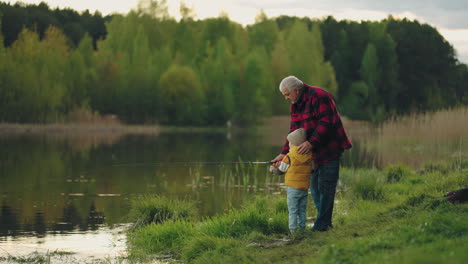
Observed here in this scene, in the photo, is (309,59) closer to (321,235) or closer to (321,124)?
(321,124)

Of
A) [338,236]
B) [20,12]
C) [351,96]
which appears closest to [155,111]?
[20,12]

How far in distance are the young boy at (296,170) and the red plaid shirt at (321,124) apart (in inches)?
5.0

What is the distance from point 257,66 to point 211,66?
16.1 feet

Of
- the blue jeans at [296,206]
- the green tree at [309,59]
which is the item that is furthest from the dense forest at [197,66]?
the blue jeans at [296,206]

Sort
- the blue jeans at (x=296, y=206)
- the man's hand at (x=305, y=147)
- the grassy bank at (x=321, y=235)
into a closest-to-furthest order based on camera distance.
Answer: the grassy bank at (x=321, y=235) < the man's hand at (x=305, y=147) < the blue jeans at (x=296, y=206)

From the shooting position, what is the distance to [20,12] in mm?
68688

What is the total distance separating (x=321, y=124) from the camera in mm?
7895

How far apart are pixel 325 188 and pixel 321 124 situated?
766 millimetres

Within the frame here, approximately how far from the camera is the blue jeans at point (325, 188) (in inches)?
316

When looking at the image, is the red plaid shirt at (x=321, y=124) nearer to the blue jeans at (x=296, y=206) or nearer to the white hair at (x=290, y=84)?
the white hair at (x=290, y=84)

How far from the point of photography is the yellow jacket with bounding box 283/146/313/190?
7941 millimetres

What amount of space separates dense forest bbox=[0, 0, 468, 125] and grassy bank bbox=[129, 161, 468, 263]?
117ft

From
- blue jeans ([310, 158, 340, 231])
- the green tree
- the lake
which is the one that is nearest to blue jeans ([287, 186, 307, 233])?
blue jeans ([310, 158, 340, 231])

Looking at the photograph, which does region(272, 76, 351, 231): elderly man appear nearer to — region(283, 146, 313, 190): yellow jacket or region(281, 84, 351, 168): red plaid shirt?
region(281, 84, 351, 168): red plaid shirt
